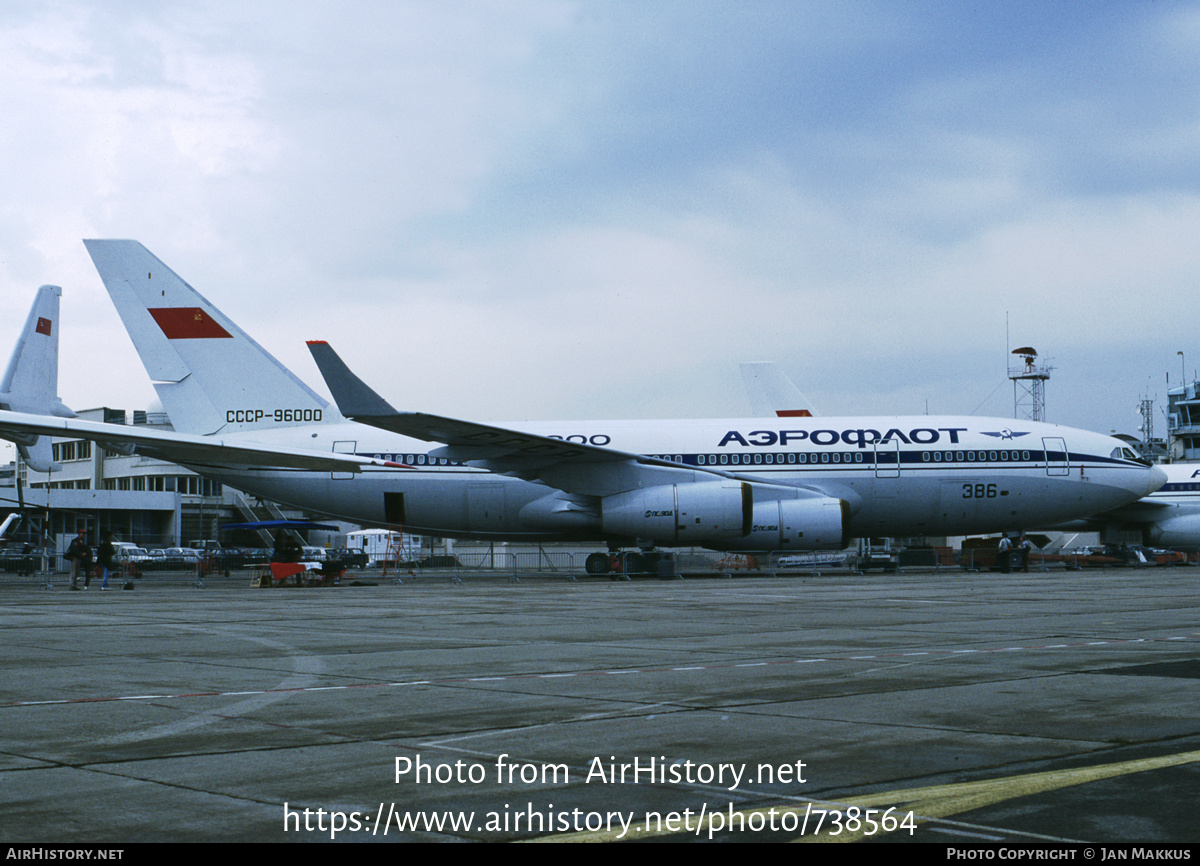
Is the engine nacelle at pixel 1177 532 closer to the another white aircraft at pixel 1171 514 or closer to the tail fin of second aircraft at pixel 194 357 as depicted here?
the another white aircraft at pixel 1171 514

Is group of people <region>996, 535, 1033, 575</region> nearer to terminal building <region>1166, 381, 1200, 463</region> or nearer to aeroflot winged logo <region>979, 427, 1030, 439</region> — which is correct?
aeroflot winged logo <region>979, 427, 1030, 439</region>

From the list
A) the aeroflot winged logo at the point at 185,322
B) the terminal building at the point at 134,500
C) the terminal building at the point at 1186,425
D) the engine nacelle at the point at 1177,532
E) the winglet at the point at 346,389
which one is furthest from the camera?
the terminal building at the point at 134,500

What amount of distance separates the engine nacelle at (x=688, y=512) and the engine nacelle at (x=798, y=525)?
426 millimetres

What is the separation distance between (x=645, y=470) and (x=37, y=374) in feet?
47.7

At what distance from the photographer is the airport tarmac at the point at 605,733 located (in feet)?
13.1

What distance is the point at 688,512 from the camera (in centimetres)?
2769

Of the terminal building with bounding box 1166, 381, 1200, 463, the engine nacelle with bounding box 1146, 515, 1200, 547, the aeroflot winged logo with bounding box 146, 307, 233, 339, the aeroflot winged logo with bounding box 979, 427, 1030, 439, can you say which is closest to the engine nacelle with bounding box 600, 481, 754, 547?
the aeroflot winged logo with bounding box 979, 427, 1030, 439

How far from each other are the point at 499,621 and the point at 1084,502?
853 inches

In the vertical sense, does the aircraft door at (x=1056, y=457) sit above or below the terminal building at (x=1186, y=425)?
below

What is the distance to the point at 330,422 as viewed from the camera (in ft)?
102

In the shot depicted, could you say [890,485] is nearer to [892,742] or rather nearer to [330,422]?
[330,422]

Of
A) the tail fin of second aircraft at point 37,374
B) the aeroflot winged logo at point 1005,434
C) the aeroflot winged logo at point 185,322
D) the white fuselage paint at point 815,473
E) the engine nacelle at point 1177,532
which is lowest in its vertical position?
the engine nacelle at point 1177,532

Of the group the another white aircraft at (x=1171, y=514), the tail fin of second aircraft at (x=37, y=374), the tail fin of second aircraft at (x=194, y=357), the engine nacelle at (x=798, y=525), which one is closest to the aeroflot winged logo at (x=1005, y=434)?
the engine nacelle at (x=798, y=525)
